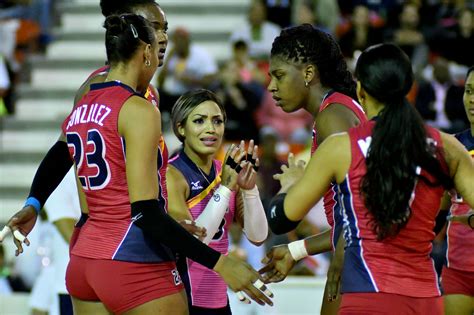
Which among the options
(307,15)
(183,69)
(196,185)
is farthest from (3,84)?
(196,185)

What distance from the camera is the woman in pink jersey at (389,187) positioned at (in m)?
4.09

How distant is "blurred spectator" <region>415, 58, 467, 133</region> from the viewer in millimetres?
10492

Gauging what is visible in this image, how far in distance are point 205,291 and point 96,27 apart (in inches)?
331

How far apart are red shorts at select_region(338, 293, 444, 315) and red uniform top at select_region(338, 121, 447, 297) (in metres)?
0.02

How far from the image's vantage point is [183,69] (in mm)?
11641

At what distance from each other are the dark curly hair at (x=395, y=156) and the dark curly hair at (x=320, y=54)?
0.98 m

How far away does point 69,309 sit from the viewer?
20.1 feet

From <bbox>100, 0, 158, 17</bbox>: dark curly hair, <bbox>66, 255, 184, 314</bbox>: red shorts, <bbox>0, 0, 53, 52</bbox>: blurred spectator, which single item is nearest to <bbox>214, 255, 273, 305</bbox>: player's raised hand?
<bbox>66, 255, 184, 314</bbox>: red shorts

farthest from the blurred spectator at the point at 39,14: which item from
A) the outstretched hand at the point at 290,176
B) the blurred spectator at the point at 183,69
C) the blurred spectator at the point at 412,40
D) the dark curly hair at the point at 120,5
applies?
the outstretched hand at the point at 290,176

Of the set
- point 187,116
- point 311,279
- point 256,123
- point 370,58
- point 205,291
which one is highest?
point 370,58

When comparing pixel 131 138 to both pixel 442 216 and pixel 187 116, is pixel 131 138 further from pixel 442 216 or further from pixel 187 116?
pixel 442 216

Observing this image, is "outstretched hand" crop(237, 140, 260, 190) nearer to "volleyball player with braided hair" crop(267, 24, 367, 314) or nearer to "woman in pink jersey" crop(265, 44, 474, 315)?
"volleyball player with braided hair" crop(267, 24, 367, 314)

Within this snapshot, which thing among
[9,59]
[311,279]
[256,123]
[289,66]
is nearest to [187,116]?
[289,66]

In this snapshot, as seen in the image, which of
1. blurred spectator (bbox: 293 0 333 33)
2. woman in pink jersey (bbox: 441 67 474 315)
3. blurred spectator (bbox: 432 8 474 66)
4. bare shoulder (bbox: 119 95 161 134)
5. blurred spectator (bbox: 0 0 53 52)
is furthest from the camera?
blurred spectator (bbox: 0 0 53 52)
